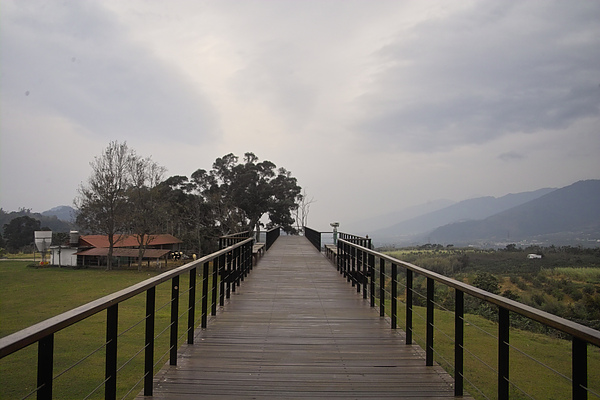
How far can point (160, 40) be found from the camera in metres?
14.1

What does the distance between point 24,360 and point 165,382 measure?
46.7 feet

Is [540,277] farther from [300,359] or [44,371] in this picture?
[44,371]

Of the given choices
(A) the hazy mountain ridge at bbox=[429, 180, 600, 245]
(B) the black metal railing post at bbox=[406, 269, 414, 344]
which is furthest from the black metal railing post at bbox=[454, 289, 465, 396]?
(A) the hazy mountain ridge at bbox=[429, 180, 600, 245]

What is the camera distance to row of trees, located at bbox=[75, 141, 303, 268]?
36406mm

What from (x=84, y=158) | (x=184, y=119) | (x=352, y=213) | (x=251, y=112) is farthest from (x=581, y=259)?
(x=84, y=158)

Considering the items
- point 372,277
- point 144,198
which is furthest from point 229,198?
point 372,277

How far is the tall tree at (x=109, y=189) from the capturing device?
3622 centimetres

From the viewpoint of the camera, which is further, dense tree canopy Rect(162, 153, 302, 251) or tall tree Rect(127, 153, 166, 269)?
dense tree canopy Rect(162, 153, 302, 251)

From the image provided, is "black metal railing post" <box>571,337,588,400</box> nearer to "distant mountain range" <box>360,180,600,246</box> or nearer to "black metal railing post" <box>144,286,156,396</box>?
"black metal railing post" <box>144,286,156,396</box>

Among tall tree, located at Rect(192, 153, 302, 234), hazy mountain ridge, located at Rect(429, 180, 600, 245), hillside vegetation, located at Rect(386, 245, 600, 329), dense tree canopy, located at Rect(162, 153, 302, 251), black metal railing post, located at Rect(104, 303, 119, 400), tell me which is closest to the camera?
black metal railing post, located at Rect(104, 303, 119, 400)

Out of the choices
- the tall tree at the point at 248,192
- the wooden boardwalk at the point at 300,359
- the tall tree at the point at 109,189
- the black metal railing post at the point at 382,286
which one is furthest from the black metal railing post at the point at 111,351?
the tall tree at the point at 109,189

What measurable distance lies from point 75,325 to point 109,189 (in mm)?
20052

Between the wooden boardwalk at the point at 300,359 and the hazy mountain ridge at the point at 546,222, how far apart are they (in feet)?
238

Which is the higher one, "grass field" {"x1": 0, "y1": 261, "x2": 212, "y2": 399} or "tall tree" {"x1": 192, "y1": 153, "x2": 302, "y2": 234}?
"tall tree" {"x1": 192, "y1": 153, "x2": 302, "y2": 234}
